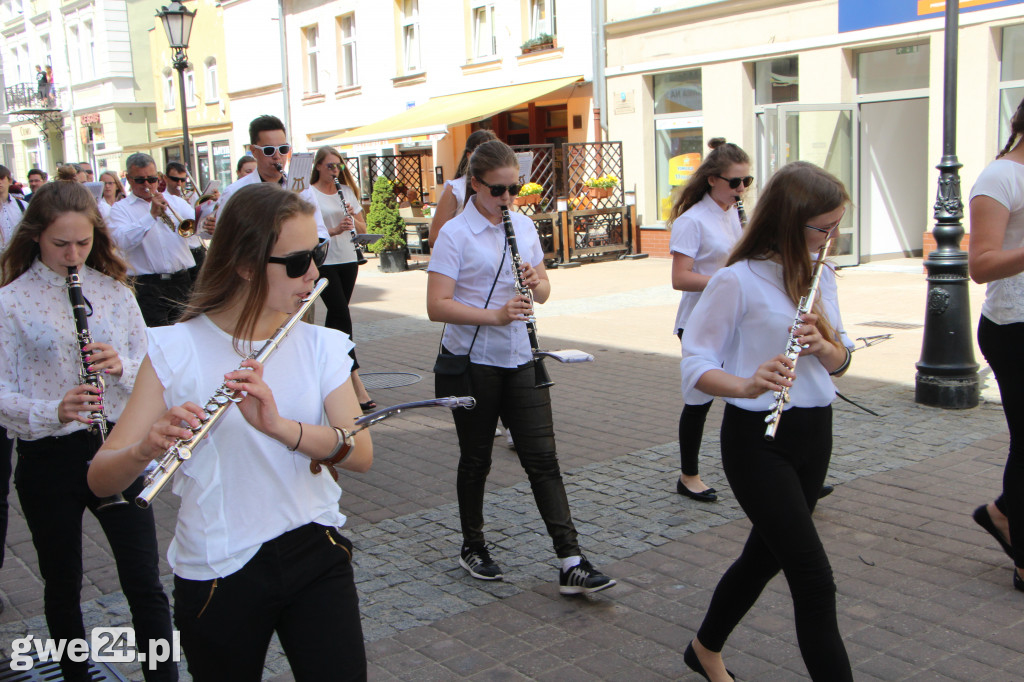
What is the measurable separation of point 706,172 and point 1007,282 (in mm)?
1615

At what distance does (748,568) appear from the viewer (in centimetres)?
301

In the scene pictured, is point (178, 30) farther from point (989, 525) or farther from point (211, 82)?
point (211, 82)

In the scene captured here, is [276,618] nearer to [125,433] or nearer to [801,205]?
[125,433]

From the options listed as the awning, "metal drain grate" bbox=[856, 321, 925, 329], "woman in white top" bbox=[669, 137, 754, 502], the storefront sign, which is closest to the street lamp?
the awning

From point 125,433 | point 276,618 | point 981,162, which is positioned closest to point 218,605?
point 276,618

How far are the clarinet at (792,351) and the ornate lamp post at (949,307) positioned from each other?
439cm

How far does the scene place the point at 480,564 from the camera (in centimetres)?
425

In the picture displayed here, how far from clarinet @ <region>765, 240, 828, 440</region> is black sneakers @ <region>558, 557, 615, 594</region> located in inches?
55.2

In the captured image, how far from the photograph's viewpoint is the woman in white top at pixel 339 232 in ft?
23.8

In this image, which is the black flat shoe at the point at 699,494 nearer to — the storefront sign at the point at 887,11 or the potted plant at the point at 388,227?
the storefront sign at the point at 887,11

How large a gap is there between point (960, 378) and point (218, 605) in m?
6.00

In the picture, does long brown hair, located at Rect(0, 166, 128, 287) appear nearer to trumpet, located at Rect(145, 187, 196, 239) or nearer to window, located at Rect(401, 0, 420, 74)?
trumpet, located at Rect(145, 187, 196, 239)

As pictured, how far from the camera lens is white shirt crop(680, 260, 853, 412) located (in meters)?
2.92

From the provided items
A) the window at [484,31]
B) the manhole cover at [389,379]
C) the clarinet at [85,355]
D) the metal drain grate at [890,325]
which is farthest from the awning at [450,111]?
the clarinet at [85,355]
